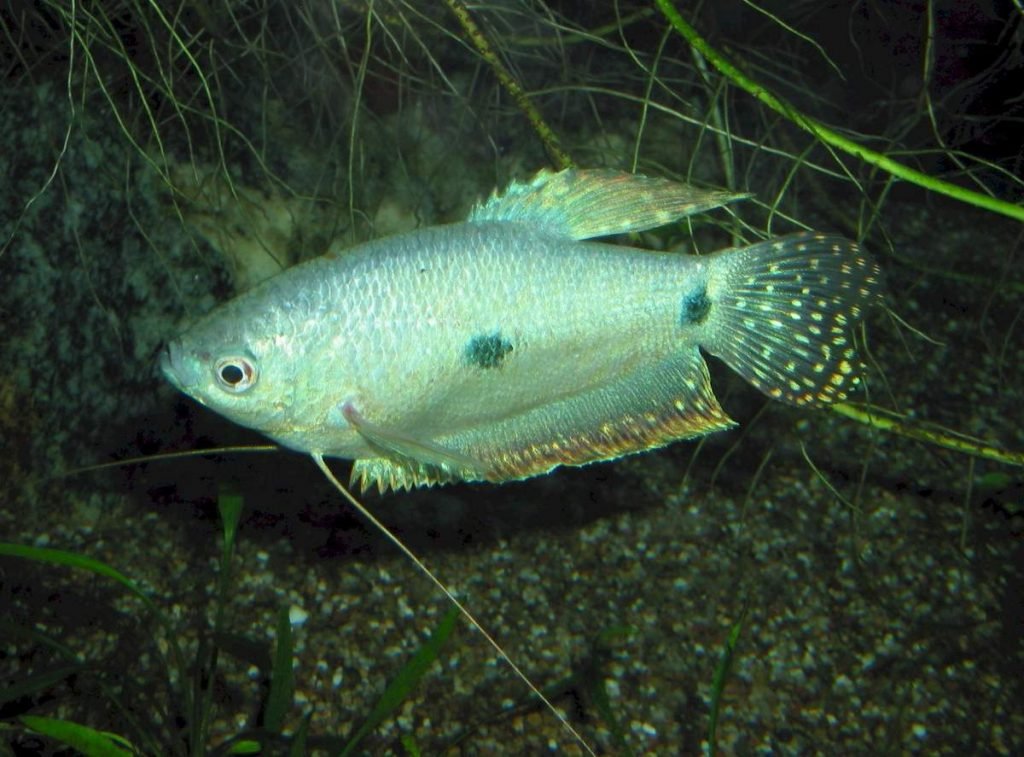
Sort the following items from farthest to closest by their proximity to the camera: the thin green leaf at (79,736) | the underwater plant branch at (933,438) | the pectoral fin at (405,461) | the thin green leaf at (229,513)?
1. the underwater plant branch at (933,438)
2. the thin green leaf at (229,513)
3. the thin green leaf at (79,736)
4. the pectoral fin at (405,461)

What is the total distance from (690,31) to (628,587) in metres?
2.15

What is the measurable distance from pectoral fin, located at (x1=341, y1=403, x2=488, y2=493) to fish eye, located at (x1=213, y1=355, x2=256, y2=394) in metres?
0.22

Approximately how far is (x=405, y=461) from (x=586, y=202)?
77 centimetres

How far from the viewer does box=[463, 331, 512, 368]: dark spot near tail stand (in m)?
1.82

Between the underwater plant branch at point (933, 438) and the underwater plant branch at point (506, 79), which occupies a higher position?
the underwater plant branch at point (506, 79)

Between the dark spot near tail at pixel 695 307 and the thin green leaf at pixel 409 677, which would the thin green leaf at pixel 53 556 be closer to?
the thin green leaf at pixel 409 677

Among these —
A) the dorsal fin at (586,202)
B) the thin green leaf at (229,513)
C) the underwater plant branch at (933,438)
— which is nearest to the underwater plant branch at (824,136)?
the underwater plant branch at (933,438)

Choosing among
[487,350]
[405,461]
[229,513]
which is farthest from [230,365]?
[229,513]

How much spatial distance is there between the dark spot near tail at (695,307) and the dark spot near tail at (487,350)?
439mm

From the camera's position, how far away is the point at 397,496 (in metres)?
3.62

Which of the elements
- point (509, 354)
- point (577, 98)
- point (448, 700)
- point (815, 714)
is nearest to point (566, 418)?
point (509, 354)

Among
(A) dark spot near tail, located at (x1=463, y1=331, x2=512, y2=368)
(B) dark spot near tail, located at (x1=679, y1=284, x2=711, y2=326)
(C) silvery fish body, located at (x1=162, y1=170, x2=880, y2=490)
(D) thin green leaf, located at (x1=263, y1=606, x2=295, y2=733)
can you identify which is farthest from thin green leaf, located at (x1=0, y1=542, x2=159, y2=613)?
(B) dark spot near tail, located at (x1=679, y1=284, x2=711, y2=326)

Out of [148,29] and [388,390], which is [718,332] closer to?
[388,390]

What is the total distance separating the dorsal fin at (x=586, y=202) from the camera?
1.85 metres
